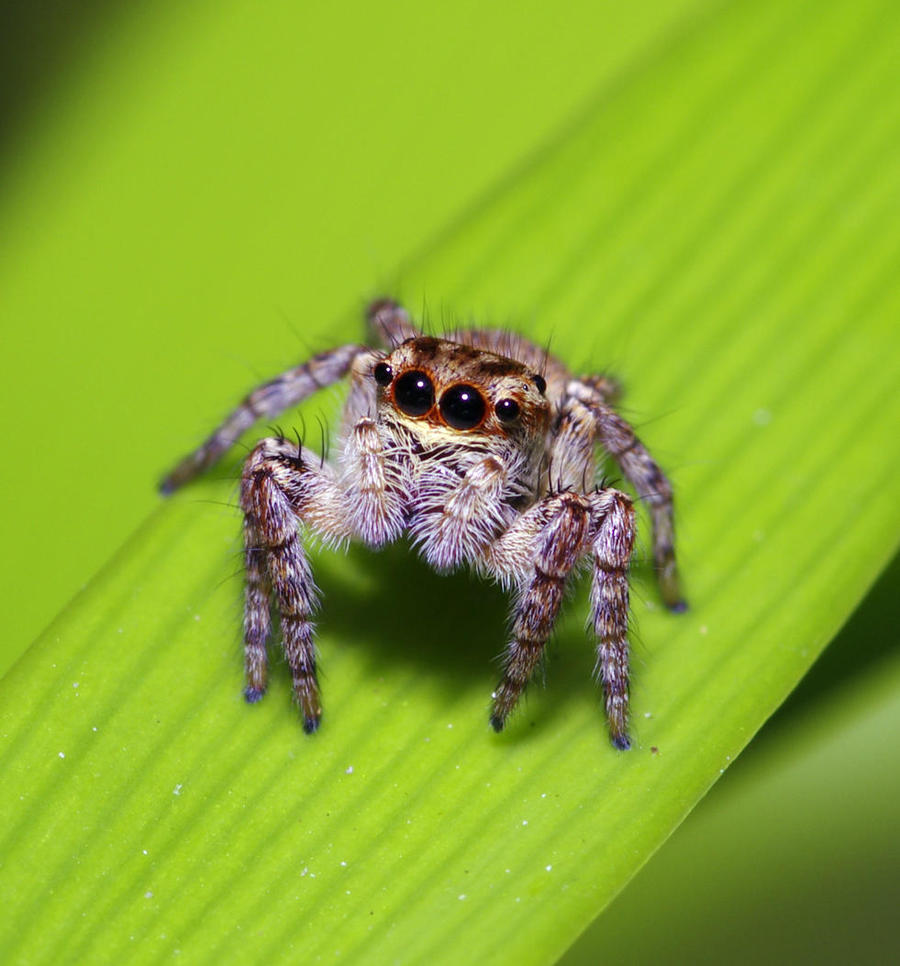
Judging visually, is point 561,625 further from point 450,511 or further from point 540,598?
point 450,511

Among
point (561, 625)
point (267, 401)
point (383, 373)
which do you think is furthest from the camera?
point (267, 401)

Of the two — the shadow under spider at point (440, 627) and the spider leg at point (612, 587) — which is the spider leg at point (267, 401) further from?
the spider leg at point (612, 587)

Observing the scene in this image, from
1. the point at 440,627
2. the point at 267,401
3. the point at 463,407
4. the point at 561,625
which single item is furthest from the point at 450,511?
the point at 267,401

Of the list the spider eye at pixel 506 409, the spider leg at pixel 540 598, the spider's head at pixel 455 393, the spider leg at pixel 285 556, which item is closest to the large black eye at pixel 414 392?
the spider's head at pixel 455 393

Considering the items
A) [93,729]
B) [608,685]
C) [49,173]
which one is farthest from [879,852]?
[49,173]

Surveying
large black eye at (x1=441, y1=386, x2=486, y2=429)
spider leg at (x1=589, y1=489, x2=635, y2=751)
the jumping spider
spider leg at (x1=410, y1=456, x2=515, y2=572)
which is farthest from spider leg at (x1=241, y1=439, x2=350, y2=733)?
spider leg at (x1=589, y1=489, x2=635, y2=751)
